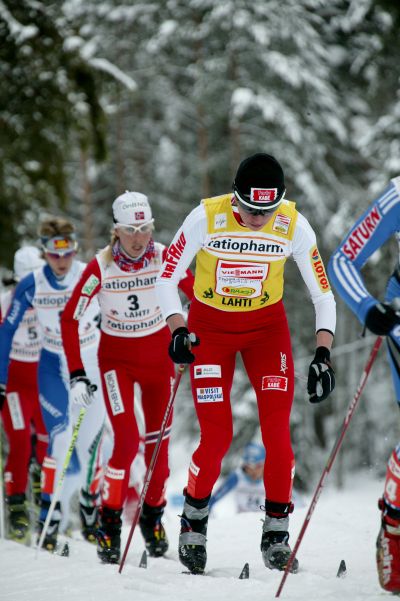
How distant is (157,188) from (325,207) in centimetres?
571

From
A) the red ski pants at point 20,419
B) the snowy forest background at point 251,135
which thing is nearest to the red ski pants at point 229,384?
the red ski pants at point 20,419

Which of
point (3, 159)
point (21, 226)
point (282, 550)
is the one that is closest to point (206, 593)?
point (282, 550)

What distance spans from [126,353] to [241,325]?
1347 mm

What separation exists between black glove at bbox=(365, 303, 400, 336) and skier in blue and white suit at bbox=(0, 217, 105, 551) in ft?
11.7

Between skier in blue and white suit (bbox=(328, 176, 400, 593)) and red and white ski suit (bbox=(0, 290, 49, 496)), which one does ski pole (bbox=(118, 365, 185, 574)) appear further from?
red and white ski suit (bbox=(0, 290, 49, 496))

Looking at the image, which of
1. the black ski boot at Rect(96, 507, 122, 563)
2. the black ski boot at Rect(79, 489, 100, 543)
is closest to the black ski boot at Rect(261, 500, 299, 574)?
the black ski boot at Rect(96, 507, 122, 563)

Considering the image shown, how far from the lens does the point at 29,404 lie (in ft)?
26.8

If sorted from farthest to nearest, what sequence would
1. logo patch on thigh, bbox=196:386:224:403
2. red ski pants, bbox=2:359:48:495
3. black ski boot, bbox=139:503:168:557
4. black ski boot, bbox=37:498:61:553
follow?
red ski pants, bbox=2:359:48:495, black ski boot, bbox=37:498:61:553, black ski boot, bbox=139:503:168:557, logo patch on thigh, bbox=196:386:224:403

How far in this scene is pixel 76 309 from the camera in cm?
600

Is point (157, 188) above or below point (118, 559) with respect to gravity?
below

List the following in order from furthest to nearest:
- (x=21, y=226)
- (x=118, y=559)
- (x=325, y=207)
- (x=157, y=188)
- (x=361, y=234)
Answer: (x=157, y=188), (x=325, y=207), (x=21, y=226), (x=118, y=559), (x=361, y=234)

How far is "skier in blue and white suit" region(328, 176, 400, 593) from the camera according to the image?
4.15 meters

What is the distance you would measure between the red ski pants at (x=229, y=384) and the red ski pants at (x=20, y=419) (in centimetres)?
327

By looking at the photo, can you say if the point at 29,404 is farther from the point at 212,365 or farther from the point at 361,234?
the point at 361,234
